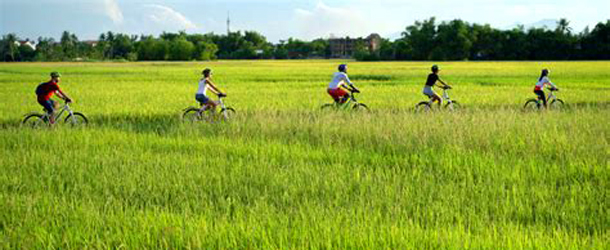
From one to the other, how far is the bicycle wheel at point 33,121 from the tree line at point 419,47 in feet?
355

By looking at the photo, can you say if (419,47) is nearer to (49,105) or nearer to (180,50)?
(180,50)

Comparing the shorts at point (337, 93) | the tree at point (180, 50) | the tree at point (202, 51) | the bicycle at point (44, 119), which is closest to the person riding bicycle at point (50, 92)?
the bicycle at point (44, 119)

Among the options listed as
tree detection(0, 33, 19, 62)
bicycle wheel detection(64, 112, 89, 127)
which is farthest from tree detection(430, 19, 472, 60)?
bicycle wheel detection(64, 112, 89, 127)

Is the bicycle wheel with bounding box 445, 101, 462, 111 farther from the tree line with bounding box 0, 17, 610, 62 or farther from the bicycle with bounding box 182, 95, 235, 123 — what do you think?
the tree line with bounding box 0, 17, 610, 62

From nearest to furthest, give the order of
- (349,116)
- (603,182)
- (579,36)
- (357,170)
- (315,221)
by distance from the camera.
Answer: (315,221) < (603,182) < (357,170) < (349,116) < (579,36)

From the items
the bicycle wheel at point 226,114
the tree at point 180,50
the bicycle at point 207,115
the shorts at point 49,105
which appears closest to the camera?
the shorts at point 49,105

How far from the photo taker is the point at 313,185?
6566 mm

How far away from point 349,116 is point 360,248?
8.66 m

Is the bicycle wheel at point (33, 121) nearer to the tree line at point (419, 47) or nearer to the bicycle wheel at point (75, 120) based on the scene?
the bicycle wheel at point (75, 120)

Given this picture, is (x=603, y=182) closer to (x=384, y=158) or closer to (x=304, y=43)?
(x=384, y=158)

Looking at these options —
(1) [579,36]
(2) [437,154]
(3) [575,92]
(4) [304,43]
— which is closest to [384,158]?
(2) [437,154]

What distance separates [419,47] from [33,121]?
401 feet

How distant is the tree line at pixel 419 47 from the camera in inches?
4107

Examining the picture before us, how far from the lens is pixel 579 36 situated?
352ft
